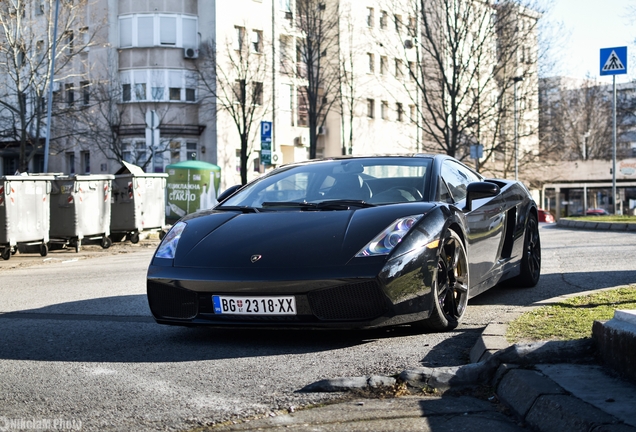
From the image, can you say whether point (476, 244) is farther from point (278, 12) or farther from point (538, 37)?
point (278, 12)

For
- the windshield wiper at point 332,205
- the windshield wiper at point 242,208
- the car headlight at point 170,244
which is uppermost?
the windshield wiper at point 332,205

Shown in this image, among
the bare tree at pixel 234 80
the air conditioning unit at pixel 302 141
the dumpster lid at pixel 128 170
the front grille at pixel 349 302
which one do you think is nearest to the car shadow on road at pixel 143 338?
the front grille at pixel 349 302

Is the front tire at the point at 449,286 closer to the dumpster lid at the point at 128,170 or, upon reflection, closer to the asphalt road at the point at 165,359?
the asphalt road at the point at 165,359

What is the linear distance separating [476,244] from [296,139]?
48828mm

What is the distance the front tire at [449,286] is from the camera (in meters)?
5.84

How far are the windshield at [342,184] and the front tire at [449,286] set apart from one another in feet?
1.49

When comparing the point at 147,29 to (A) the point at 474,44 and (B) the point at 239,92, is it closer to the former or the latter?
(B) the point at 239,92

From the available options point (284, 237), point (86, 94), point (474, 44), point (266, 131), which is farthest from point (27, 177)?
point (474, 44)

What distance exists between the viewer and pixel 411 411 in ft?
12.6

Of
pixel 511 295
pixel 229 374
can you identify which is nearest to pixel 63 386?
pixel 229 374

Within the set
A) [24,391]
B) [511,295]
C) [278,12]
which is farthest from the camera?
[278,12]

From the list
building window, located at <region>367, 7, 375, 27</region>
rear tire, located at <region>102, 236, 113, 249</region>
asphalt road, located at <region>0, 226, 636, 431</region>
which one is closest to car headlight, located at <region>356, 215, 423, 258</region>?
asphalt road, located at <region>0, 226, 636, 431</region>

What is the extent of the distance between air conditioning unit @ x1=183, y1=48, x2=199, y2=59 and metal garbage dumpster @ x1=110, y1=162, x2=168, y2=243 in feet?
94.6

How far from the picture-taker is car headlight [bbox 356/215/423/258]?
542 centimetres
